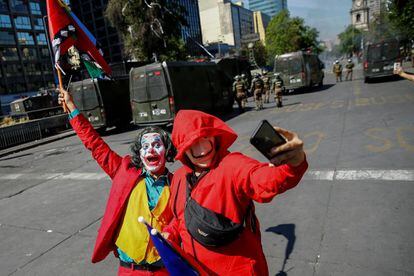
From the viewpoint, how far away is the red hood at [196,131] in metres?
1.94

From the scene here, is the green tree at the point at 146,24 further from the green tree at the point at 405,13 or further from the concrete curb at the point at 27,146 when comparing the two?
the green tree at the point at 405,13

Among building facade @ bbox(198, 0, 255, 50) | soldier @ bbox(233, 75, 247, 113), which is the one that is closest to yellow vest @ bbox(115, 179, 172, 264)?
soldier @ bbox(233, 75, 247, 113)

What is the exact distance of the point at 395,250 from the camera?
3541mm

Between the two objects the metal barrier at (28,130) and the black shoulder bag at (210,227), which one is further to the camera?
the metal barrier at (28,130)

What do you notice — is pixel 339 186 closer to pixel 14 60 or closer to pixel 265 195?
pixel 265 195

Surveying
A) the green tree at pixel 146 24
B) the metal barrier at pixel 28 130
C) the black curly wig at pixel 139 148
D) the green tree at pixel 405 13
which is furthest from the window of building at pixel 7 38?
the black curly wig at pixel 139 148

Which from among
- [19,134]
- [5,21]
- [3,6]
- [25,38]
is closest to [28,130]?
[19,134]

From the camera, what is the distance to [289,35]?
59000 millimetres

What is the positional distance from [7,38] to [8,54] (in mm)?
2825

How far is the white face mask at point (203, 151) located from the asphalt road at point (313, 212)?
2089 mm

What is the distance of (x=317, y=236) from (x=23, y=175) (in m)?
8.79

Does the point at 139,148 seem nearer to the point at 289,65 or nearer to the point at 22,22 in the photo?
the point at 289,65

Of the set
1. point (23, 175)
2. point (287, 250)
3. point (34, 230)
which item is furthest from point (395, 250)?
point (23, 175)

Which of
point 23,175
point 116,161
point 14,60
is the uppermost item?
point 14,60
